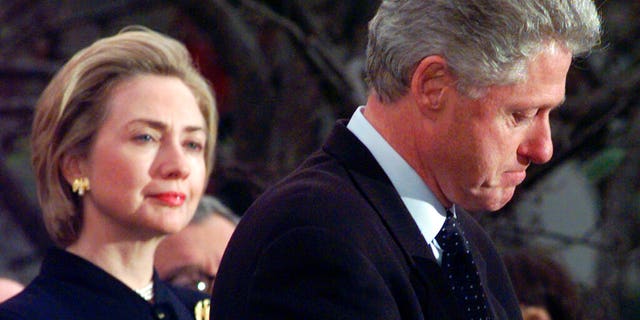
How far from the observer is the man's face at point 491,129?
268 cm

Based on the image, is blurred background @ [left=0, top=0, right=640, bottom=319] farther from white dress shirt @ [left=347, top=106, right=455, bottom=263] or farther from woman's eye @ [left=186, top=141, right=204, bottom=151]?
white dress shirt @ [left=347, top=106, right=455, bottom=263]

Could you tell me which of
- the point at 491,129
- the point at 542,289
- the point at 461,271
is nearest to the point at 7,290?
the point at 542,289

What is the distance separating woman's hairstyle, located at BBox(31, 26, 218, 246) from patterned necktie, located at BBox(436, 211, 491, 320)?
1.36 meters

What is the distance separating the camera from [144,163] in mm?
3836

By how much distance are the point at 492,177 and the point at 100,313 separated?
139 cm

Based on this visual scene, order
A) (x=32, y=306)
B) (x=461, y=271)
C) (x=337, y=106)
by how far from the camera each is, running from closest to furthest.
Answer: (x=461, y=271) < (x=32, y=306) < (x=337, y=106)

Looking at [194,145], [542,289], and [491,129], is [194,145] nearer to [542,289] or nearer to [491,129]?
[491,129]

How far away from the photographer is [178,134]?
3932 mm

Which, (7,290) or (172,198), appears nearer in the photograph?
(172,198)

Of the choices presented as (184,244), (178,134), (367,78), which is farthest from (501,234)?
(367,78)

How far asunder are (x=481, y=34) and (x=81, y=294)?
152cm

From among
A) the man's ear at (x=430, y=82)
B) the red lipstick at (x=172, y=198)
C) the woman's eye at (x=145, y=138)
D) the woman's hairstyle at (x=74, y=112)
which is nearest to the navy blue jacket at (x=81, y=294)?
the woman's hairstyle at (x=74, y=112)

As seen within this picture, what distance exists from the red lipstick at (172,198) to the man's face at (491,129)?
1.23 meters

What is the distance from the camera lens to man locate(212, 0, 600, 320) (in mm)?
2541
